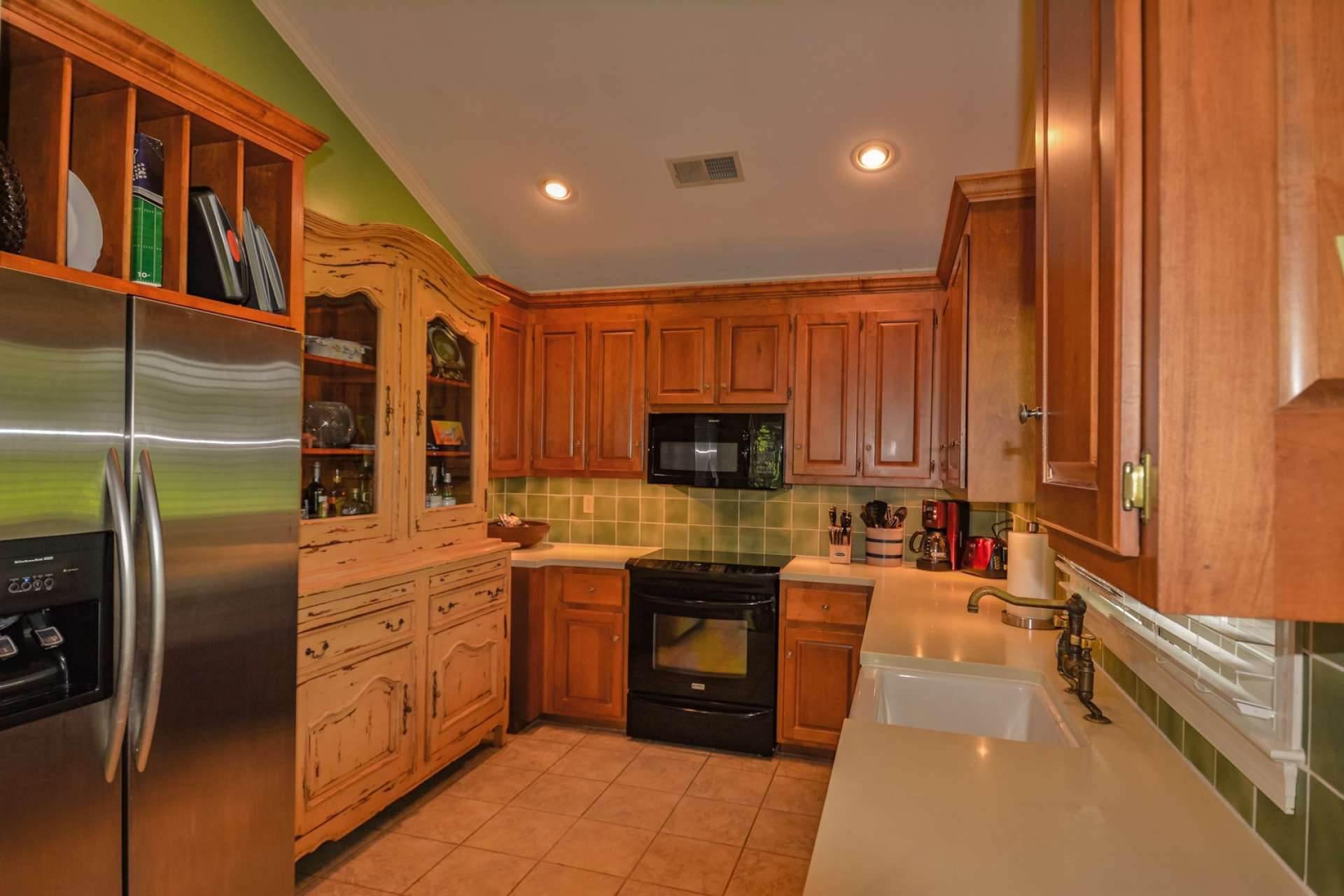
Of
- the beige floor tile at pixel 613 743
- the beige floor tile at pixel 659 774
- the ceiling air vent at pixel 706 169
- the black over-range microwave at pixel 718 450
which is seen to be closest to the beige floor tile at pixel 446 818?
the beige floor tile at pixel 659 774

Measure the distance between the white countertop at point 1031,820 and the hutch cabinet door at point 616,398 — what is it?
8.37ft

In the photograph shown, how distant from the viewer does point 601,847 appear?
250 cm

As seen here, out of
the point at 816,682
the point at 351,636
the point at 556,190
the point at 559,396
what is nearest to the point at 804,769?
the point at 816,682

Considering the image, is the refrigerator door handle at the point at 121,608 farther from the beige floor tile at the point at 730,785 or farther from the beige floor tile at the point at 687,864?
the beige floor tile at the point at 730,785

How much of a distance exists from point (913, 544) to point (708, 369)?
4.50 feet

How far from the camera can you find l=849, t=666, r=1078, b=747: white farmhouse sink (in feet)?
5.59

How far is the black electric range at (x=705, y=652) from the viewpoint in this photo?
3.28 metres

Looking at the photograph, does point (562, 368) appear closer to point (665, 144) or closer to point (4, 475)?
point (665, 144)

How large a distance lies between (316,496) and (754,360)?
6.93 feet

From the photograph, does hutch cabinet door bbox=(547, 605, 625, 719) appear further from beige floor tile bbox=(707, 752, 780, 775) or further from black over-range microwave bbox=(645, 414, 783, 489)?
black over-range microwave bbox=(645, 414, 783, 489)

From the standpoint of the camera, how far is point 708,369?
3.64m

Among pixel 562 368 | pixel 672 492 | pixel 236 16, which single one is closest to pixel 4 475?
pixel 236 16

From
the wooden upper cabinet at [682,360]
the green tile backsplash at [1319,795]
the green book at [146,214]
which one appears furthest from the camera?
the wooden upper cabinet at [682,360]

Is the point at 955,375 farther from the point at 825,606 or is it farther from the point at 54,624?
the point at 54,624
